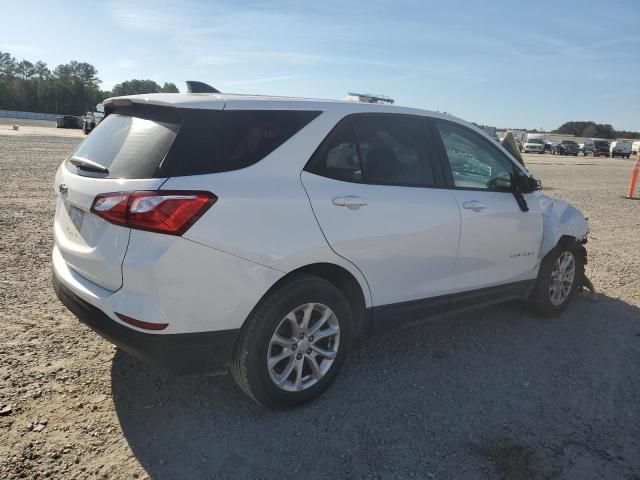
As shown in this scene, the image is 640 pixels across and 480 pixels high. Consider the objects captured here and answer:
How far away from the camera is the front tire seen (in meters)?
2.88

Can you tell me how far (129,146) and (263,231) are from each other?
0.90 metres

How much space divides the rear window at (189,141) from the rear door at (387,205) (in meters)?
0.30

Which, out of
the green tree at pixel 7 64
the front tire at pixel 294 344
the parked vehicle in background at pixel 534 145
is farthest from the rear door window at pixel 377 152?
the green tree at pixel 7 64

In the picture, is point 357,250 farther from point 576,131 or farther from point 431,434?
point 576,131

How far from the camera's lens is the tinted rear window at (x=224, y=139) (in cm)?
267

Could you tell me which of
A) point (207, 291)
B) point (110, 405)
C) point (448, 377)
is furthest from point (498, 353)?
point (110, 405)

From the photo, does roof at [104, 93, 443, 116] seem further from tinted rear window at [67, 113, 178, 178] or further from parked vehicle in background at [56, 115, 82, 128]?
parked vehicle in background at [56, 115, 82, 128]

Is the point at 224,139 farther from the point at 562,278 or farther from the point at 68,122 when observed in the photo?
the point at 68,122

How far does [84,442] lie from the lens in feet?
9.02

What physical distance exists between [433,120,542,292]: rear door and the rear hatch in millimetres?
2099

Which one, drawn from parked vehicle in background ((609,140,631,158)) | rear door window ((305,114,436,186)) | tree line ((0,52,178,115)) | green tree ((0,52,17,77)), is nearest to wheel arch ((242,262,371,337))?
rear door window ((305,114,436,186))

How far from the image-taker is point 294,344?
308 centimetres

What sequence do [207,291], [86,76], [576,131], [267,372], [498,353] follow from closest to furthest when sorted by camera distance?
[207,291], [267,372], [498,353], [576,131], [86,76]

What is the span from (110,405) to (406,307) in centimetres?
199
